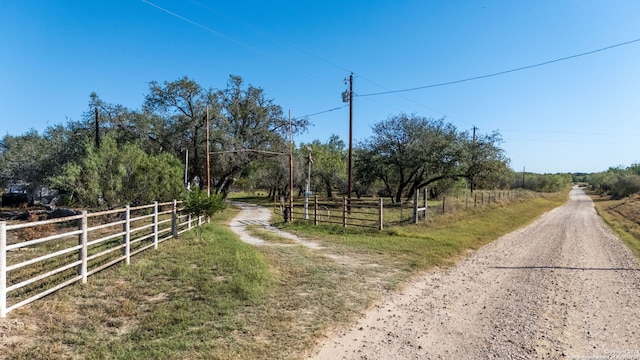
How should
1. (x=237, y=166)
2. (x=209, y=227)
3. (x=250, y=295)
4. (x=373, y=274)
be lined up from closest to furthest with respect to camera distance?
1. (x=250, y=295)
2. (x=373, y=274)
3. (x=209, y=227)
4. (x=237, y=166)

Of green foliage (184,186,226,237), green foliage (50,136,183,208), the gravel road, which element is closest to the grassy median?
the gravel road

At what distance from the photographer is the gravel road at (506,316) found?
3955 mm

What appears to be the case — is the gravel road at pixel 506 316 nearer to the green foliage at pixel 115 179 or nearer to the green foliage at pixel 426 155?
the green foliage at pixel 115 179

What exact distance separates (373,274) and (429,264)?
1.82 meters

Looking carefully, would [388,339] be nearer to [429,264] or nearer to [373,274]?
[373,274]

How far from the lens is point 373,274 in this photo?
24.2ft

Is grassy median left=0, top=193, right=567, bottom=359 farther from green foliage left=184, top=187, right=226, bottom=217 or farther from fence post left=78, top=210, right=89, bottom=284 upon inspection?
green foliage left=184, top=187, right=226, bottom=217

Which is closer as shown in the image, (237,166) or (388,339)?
(388,339)

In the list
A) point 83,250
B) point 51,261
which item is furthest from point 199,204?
point 83,250

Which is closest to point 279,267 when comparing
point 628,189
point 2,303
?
point 2,303

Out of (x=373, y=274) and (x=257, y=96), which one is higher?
(x=257, y=96)

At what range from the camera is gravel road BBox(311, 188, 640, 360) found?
3.96m

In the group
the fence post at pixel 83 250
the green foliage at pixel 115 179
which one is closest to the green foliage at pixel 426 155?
the green foliage at pixel 115 179

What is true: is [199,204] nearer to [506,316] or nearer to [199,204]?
[199,204]
